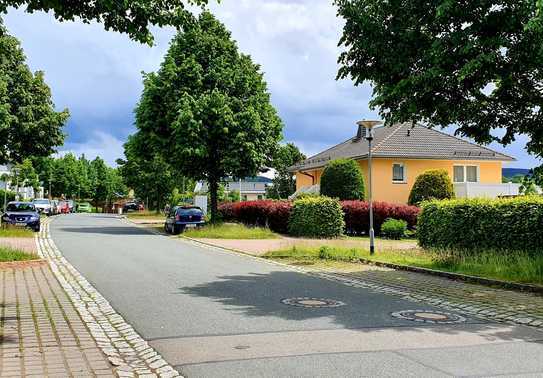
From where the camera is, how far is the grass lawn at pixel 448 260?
12289 mm

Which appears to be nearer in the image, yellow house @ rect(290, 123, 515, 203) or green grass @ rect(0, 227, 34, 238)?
green grass @ rect(0, 227, 34, 238)

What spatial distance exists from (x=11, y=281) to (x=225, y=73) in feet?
76.5

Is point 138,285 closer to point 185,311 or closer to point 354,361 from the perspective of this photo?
point 185,311

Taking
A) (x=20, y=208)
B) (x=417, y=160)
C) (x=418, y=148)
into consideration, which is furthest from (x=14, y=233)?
(x=418, y=148)

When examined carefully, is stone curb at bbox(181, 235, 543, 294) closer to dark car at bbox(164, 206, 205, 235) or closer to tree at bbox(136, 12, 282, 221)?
dark car at bbox(164, 206, 205, 235)

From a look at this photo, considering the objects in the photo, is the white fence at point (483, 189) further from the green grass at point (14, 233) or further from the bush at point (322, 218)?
the green grass at point (14, 233)

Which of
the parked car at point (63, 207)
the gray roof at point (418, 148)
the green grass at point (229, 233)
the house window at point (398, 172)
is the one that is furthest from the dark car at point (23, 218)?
the parked car at point (63, 207)

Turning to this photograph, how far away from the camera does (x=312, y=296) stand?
10.6 meters

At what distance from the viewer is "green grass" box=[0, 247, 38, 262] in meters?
14.3

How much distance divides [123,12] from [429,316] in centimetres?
604

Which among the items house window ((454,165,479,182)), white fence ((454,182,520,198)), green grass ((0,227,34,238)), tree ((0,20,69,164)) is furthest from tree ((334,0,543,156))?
house window ((454,165,479,182))

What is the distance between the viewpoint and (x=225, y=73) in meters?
33.4

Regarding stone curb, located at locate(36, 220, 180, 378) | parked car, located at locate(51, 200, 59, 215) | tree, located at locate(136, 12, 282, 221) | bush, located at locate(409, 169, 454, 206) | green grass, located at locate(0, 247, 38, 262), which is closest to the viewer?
stone curb, located at locate(36, 220, 180, 378)

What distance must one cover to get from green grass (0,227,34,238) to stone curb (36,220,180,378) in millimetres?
15027
